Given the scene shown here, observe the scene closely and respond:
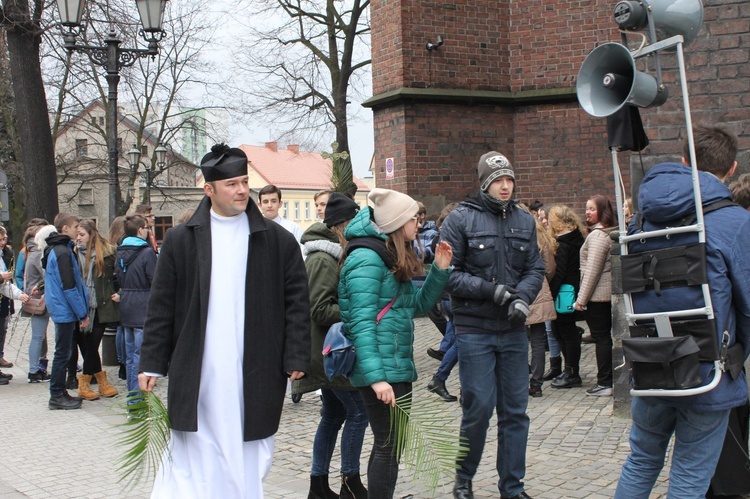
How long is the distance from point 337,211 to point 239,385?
178 centimetres

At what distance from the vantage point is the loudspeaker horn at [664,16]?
4.33 metres

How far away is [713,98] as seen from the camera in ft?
23.3

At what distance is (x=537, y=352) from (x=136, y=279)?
13.3 ft

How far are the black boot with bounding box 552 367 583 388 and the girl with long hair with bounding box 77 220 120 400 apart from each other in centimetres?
480

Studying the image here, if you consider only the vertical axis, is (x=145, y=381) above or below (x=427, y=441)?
above

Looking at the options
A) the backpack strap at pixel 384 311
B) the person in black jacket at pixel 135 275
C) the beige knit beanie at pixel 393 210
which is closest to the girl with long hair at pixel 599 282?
the beige knit beanie at pixel 393 210

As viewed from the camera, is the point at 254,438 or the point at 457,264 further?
the point at 457,264

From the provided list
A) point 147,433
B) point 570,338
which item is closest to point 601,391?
point 570,338

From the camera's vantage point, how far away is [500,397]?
5.25 metres

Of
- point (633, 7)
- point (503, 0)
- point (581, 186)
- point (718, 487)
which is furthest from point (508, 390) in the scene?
point (503, 0)

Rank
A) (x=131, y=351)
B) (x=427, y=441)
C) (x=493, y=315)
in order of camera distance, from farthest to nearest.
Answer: (x=131, y=351) → (x=493, y=315) → (x=427, y=441)

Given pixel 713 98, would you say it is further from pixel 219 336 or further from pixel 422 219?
pixel 219 336

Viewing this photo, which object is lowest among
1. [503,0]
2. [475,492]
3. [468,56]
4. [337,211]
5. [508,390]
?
[475,492]

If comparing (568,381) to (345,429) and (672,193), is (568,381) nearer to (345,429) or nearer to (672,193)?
(345,429)
